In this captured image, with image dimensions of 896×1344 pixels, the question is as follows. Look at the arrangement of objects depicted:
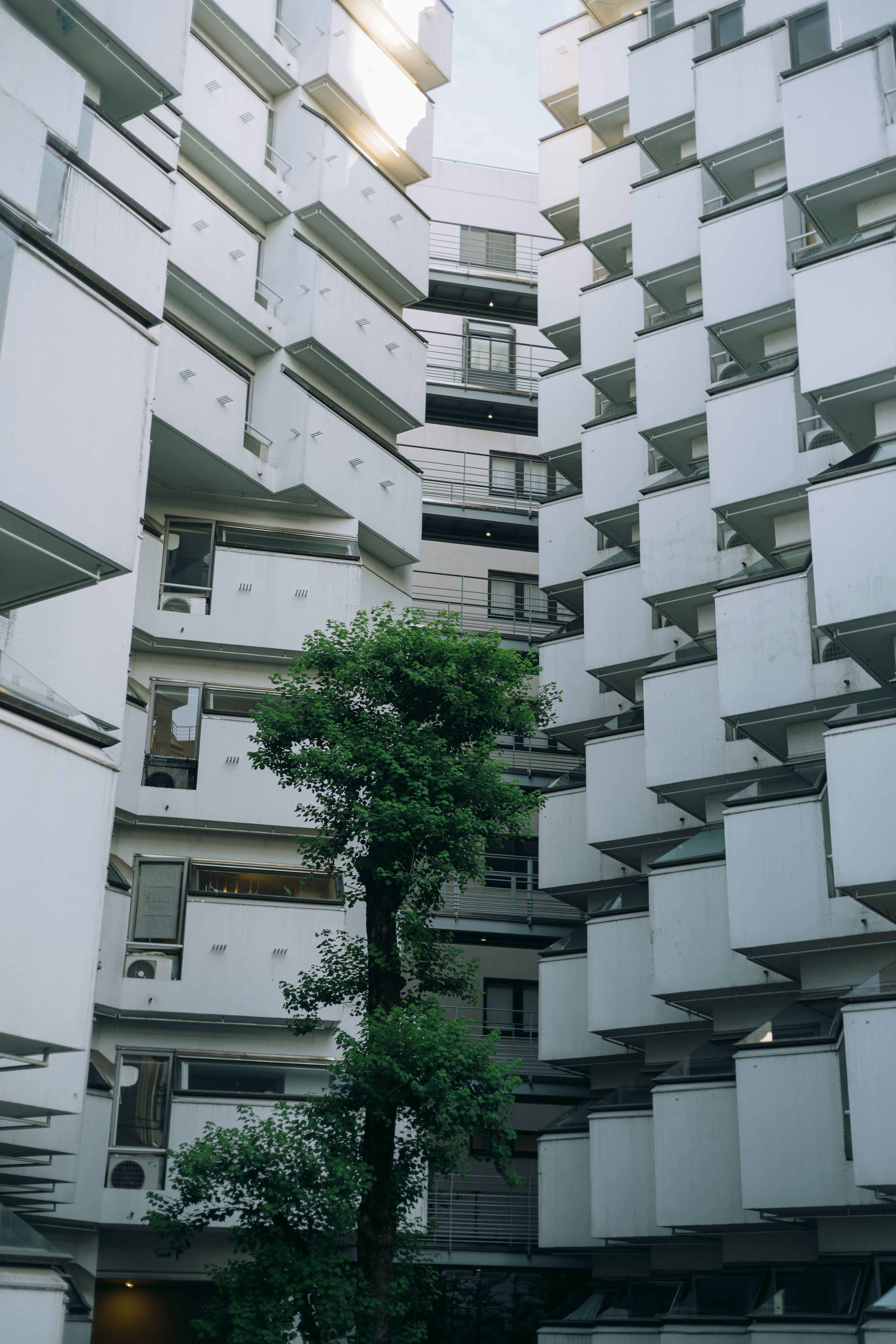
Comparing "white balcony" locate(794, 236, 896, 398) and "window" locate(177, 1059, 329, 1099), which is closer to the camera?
"white balcony" locate(794, 236, 896, 398)

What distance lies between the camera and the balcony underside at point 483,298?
36.2 meters

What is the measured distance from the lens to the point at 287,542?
23438 mm

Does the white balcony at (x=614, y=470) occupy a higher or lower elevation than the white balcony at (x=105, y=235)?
higher

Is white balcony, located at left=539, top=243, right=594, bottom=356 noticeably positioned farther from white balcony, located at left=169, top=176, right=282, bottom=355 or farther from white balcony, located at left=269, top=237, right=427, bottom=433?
white balcony, located at left=169, top=176, right=282, bottom=355

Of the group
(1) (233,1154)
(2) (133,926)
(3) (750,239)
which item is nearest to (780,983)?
(1) (233,1154)

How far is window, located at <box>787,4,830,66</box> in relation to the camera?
70.7 ft

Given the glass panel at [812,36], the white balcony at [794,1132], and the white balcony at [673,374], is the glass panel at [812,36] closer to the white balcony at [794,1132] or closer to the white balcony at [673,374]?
the white balcony at [673,374]

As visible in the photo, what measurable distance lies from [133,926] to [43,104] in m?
11.5

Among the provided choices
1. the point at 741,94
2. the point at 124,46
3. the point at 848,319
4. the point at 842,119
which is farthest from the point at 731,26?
the point at 124,46

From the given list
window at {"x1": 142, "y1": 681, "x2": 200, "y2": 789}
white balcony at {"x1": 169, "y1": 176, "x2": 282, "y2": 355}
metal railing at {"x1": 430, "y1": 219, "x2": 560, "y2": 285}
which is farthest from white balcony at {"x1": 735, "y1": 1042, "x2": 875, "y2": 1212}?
metal railing at {"x1": 430, "y1": 219, "x2": 560, "y2": 285}

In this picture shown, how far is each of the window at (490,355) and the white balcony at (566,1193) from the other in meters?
20.3

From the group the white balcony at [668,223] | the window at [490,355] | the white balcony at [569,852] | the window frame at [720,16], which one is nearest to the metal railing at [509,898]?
the white balcony at [569,852]

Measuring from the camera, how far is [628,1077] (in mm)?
23125

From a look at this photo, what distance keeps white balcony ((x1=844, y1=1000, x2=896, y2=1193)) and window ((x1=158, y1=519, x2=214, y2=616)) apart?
12.0 metres
